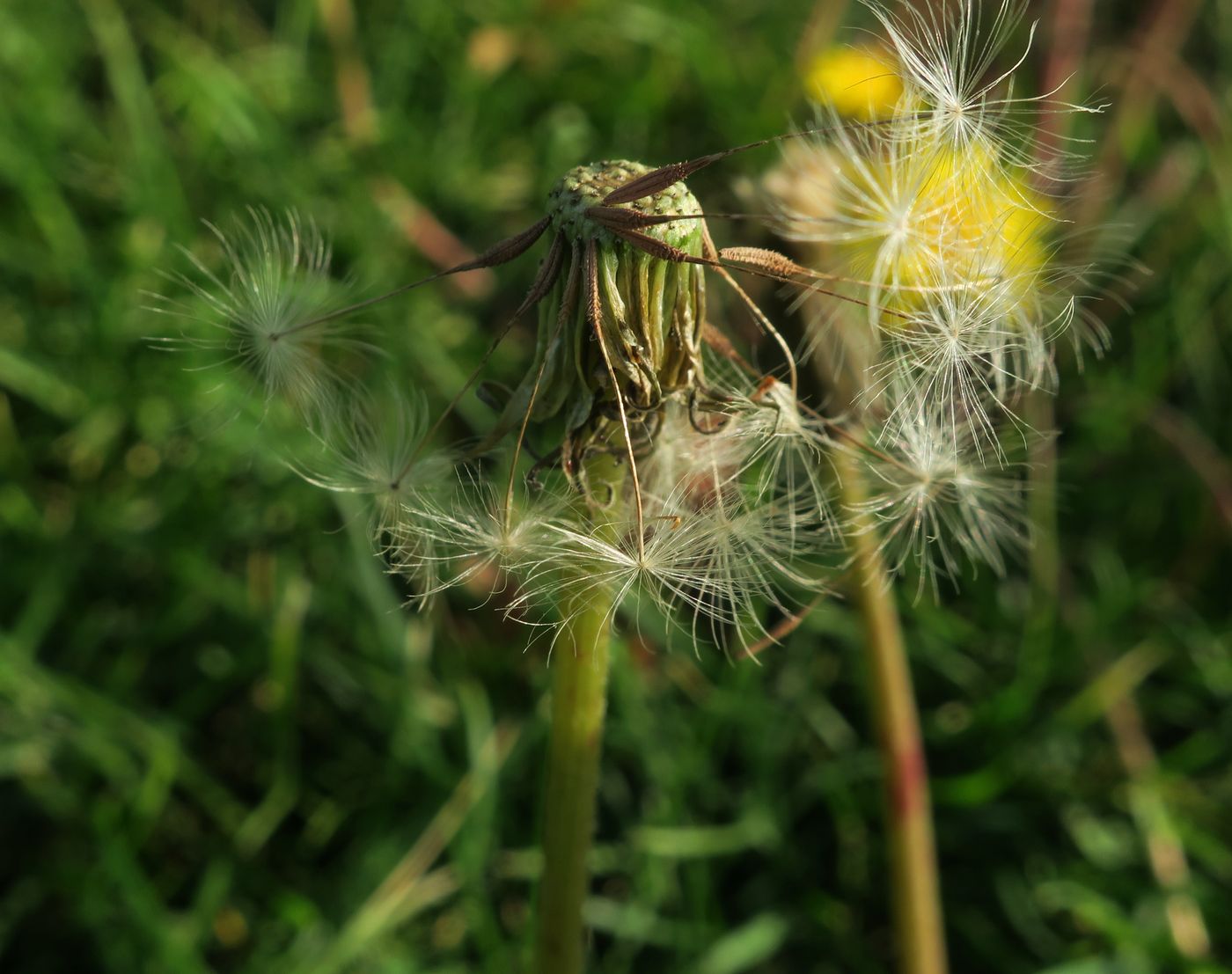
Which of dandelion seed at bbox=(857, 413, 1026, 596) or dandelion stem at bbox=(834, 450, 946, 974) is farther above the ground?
dandelion seed at bbox=(857, 413, 1026, 596)

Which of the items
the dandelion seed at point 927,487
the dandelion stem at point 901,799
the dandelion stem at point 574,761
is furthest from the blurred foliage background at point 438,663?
the dandelion stem at point 574,761

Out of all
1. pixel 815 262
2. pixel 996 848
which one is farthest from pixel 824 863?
pixel 815 262

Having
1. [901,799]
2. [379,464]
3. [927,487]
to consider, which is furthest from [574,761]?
[901,799]

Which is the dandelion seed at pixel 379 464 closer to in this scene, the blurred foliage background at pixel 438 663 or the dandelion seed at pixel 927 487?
the blurred foliage background at pixel 438 663

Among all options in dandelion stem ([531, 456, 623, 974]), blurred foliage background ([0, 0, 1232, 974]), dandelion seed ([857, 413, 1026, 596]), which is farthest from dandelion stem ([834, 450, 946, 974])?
dandelion stem ([531, 456, 623, 974])

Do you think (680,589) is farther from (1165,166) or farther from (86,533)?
(1165,166)

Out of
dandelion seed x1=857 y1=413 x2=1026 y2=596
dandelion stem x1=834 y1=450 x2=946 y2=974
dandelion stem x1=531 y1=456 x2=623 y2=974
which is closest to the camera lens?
dandelion stem x1=531 y1=456 x2=623 y2=974

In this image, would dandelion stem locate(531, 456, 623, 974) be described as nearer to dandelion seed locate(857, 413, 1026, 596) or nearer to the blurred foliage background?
dandelion seed locate(857, 413, 1026, 596)
